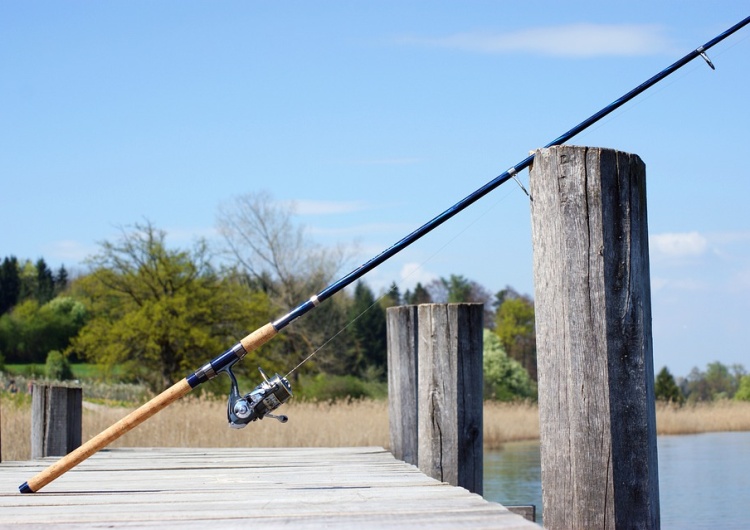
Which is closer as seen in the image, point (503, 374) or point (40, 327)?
point (503, 374)

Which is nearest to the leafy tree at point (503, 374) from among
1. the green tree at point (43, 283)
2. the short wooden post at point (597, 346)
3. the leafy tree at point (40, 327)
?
the leafy tree at point (40, 327)

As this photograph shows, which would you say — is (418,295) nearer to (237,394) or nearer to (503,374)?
(503,374)

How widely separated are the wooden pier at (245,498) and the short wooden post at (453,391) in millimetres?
198

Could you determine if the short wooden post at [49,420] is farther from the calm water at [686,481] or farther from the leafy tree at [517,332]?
the leafy tree at [517,332]

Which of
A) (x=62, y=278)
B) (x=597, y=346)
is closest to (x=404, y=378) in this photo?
(x=597, y=346)

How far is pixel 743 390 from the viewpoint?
3722 cm

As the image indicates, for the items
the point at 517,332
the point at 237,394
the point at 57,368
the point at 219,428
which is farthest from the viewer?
the point at 517,332

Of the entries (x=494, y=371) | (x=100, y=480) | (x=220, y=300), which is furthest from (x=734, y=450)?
(x=100, y=480)

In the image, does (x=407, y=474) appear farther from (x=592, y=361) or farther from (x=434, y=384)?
(x=592, y=361)

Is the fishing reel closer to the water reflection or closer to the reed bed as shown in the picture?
the water reflection

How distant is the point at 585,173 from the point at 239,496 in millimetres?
1847

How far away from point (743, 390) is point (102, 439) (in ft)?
119

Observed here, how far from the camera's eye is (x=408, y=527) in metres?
2.96

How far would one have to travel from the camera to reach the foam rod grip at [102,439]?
3990 mm
